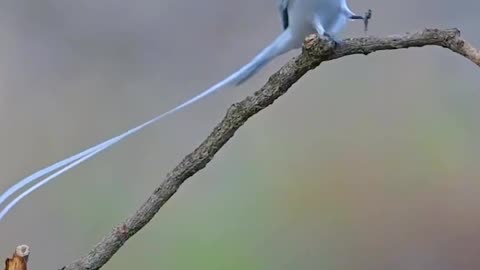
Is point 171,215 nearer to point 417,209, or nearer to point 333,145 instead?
point 333,145

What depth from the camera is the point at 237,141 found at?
113cm

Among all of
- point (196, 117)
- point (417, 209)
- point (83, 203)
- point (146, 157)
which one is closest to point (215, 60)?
point (196, 117)

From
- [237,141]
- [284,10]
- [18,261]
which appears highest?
[237,141]

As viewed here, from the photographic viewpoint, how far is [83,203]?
3.66 feet

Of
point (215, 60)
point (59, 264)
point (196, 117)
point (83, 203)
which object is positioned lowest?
point (59, 264)

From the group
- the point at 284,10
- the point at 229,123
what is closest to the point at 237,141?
the point at 284,10

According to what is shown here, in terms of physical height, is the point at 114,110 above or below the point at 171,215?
above

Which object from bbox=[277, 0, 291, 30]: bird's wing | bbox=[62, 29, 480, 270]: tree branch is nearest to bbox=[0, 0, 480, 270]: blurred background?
bbox=[277, 0, 291, 30]: bird's wing

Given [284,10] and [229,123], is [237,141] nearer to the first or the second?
[284,10]

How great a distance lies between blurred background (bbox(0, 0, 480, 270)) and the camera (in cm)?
103

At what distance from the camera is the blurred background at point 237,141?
1.03 metres

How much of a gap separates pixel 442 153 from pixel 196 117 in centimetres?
45

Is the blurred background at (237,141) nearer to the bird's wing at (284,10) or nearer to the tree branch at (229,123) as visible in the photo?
the bird's wing at (284,10)

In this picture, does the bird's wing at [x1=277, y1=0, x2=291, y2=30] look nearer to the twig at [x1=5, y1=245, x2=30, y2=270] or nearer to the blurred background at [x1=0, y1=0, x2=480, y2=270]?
the twig at [x1=5, y1=245, x2=30, y2=270]
